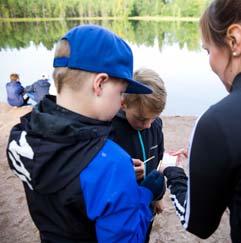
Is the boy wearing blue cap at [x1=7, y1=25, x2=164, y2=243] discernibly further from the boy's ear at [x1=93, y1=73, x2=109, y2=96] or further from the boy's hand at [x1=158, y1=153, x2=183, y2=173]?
the boy's hand at [x1=158, y1=153, x2=183, y2=173]

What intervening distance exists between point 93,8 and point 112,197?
18.7 m

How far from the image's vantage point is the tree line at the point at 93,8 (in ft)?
60.7

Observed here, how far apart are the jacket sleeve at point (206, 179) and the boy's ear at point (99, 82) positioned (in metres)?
0.29

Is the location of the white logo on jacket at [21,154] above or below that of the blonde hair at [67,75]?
below

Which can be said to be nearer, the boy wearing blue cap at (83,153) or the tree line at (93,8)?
the boy wearing blue cap at (83,153)

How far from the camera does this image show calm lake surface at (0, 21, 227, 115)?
9.56 m

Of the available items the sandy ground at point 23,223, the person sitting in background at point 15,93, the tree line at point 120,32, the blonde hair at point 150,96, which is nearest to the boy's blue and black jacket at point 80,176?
the blonde hair at point 150,96

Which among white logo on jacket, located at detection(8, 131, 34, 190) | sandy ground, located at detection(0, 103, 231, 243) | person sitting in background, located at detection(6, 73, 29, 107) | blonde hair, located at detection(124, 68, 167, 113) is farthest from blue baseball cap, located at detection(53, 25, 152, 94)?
person sitting in background, located at detection(6, 73, 29, 107)

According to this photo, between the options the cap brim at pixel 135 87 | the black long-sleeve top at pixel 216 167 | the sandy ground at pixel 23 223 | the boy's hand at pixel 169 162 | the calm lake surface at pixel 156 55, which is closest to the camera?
the black long-sleeve top at pixel 216 167

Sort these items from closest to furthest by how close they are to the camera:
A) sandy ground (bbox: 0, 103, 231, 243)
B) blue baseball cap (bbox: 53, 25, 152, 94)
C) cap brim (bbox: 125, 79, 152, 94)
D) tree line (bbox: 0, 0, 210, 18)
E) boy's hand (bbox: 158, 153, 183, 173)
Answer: blue baseball cap (bbox: 53, 25, 152, 94) → cap brim (bbox: 125, 79, 152, 94) → boy's hand (bbox: 158, 153, 183, 173) → sandy ground (bbox: 0, 103, 231, 243) → tree line (bbox: 0, 0, 210, 18)

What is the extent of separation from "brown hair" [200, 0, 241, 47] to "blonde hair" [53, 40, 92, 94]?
37cm

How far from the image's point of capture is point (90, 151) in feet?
3.26

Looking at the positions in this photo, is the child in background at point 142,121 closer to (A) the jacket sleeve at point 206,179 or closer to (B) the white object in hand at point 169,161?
(B) the white object in hand at point 169,161

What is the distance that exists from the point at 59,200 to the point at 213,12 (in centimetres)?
69
